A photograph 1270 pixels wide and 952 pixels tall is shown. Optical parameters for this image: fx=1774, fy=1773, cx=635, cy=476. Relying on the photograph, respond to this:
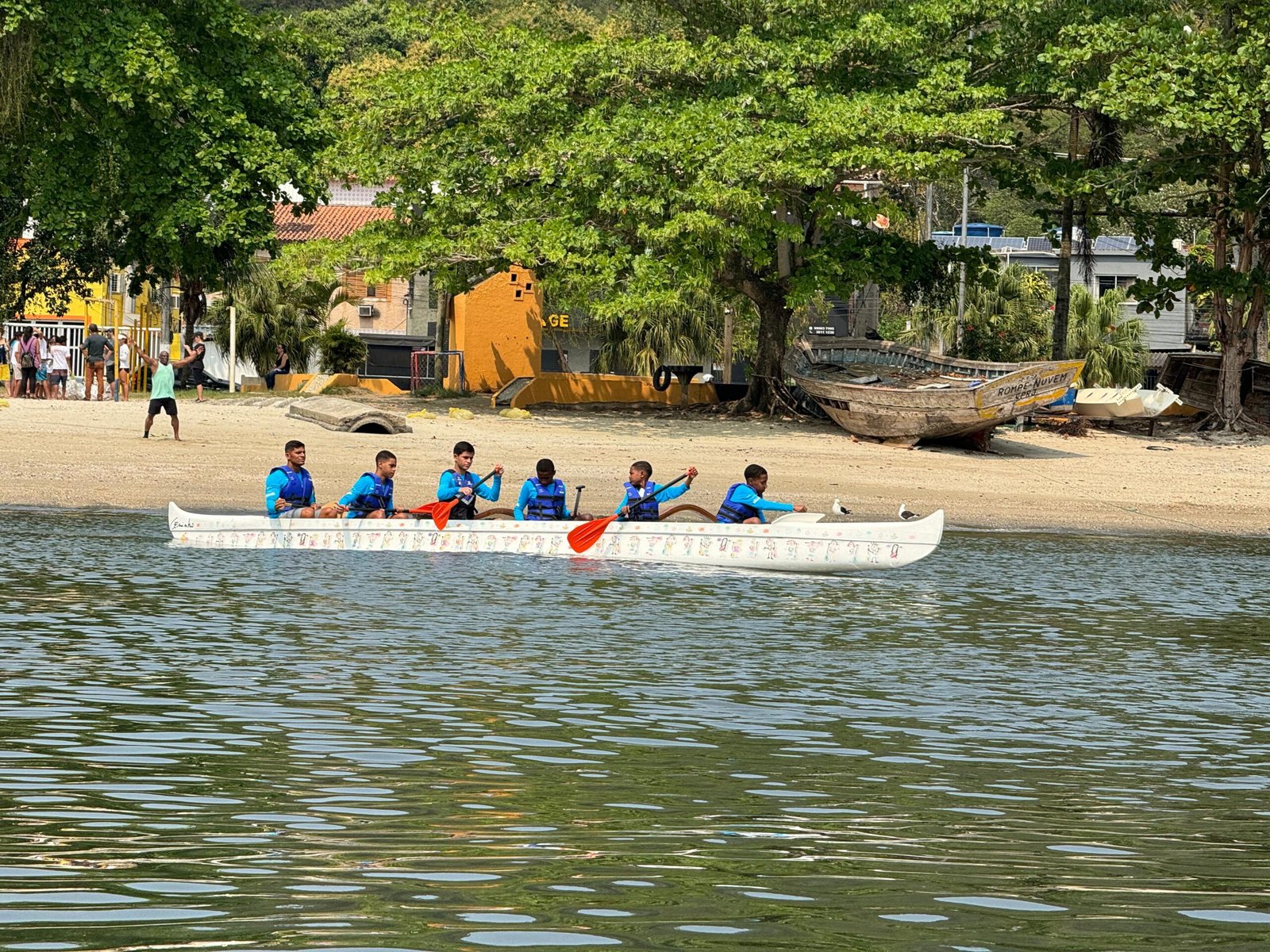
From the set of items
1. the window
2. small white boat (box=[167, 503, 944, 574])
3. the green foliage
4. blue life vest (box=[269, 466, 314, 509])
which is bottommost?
small white boat (box=[167, 503, 944, 574])

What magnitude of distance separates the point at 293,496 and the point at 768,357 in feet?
62.2

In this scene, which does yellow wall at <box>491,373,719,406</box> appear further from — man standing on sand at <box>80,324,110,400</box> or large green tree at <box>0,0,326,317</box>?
man standing on sand at <box>80,324,110,400</box>

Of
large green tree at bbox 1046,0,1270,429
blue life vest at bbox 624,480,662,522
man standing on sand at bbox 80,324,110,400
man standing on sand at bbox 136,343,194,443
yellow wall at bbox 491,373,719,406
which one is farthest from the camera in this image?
yellow wall at bbox 491,373,719,406

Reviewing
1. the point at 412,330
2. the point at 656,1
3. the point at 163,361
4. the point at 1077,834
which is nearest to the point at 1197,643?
the point at 1077,834

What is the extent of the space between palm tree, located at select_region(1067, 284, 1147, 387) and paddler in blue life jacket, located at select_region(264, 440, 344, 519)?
33.9 meters

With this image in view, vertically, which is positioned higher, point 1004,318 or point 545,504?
point 1004,318

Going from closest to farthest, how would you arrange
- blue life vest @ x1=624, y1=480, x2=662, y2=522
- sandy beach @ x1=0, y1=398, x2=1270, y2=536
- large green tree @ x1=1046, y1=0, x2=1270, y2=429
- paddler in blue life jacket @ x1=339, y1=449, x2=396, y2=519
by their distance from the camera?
1. blue life vest @ x1=624, y1=480, x2=662, y2=522
2. paddler in blue life jacket @ x1=339, y1=449, x2=396, y2=519
3. sandy beach @ x1=0, y1=398, x2=1270, y2=536
4. large green tree @ x1=1046, y1=0, x2=1270, y2=429

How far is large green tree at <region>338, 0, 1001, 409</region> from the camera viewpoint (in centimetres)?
3347

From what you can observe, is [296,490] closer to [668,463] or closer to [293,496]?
[293,496]

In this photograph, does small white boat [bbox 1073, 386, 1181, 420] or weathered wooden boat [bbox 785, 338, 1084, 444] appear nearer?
weathered wooden boat [bbox 785, 338, 1084, 444]

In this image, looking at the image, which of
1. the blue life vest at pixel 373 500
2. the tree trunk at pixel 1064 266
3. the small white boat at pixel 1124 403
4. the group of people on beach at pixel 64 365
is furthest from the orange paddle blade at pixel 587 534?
the tree trunk at pixel 1064 266

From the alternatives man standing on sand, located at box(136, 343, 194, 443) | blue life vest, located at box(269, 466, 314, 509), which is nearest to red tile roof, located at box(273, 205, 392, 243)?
man standing on sand, located at box(136, 343, 194, 443)

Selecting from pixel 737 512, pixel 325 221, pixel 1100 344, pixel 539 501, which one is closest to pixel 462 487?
pixel 539 501

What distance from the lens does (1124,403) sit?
38.1 m
